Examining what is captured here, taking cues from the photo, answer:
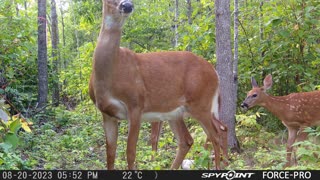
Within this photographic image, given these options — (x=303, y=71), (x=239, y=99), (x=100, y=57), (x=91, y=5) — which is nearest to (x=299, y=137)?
(x=303, y=71)

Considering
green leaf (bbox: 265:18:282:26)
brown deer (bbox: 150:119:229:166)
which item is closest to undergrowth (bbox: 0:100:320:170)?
brown deer (bbox: 150:119:229:166)

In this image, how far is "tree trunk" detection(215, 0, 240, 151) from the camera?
24.8ft

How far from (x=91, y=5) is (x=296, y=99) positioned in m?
7.53

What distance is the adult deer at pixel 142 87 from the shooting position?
544 cm

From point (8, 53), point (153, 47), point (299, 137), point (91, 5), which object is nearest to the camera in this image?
point (299, 137)

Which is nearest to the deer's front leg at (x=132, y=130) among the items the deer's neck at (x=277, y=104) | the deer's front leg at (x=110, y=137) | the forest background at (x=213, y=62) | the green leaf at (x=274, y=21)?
the deer's front leg at (x=110, y=137)

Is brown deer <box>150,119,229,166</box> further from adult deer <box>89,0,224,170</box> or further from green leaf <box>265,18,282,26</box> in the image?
Answer: green leaf <box>265,18,282,26</box>

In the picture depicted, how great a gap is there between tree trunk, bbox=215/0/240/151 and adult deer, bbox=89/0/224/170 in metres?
1.09

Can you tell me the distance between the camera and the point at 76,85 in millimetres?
17438

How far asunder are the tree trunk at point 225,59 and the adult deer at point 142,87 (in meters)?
1.09

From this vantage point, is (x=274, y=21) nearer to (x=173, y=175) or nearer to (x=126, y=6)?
(x=126, y=6)

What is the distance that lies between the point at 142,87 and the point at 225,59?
7.64ft

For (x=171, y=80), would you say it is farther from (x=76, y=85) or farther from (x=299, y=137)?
(x=76, y=85)

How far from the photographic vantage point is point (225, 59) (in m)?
7.70
